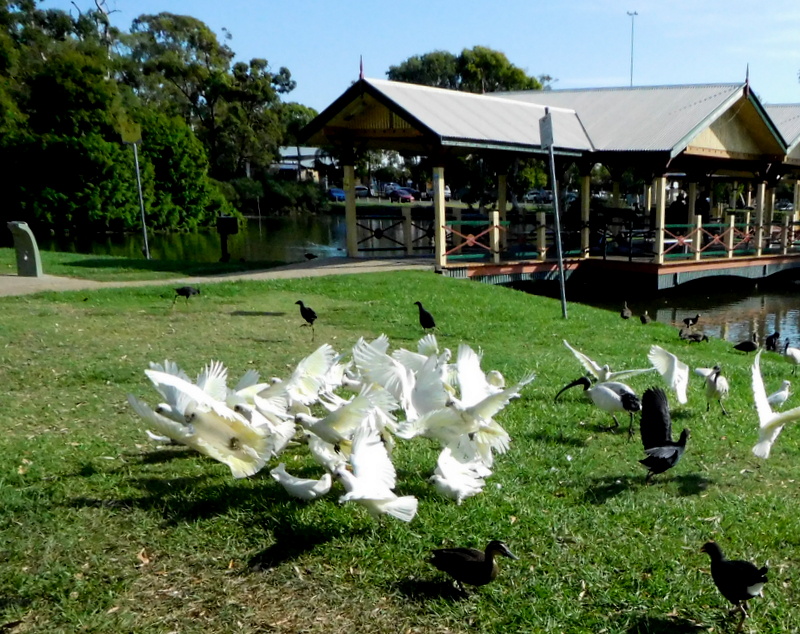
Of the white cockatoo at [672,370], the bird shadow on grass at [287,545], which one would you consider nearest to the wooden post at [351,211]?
the white cockatoo at [672,370]

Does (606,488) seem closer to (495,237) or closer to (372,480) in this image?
(372,480)

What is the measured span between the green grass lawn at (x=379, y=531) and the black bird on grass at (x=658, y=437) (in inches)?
8.2

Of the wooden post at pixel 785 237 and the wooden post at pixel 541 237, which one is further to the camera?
the wooden post at pixel 785 237

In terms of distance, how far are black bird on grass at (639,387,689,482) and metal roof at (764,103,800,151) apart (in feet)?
62.2

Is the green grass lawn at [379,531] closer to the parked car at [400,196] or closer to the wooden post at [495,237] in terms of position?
the wooden post at [495,237]

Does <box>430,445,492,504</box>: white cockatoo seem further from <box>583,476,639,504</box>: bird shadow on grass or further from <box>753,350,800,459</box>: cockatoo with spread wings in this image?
<box>753,350,800,459</box>: cockatoo with spread wings

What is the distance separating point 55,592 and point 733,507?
12.1 ft

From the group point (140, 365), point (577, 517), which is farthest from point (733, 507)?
point (140, 365)

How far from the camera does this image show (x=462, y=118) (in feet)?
56.2

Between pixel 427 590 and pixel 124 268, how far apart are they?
47.6 feet

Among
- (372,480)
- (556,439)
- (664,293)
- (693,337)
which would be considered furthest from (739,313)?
(372,480)

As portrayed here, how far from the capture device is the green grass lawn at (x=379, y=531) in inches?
134

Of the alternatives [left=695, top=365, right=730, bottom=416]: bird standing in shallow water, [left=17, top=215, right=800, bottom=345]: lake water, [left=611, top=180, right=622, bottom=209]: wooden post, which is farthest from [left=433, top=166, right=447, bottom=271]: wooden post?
[left=695, top=365, right=730, bottom=416]: bird standing in shallow water

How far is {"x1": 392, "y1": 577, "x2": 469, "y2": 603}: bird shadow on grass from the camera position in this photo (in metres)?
3.53
